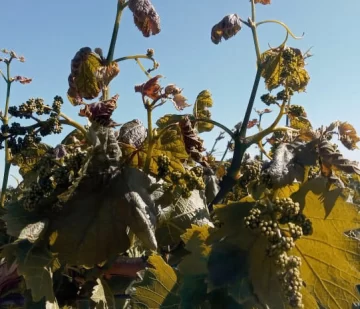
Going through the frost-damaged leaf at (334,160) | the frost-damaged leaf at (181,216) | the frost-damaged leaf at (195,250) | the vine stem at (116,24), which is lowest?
the frost-damaged leaf at (195,250)

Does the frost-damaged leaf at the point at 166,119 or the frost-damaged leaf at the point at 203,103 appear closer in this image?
the frost-damaged leaf at the point at 166,119

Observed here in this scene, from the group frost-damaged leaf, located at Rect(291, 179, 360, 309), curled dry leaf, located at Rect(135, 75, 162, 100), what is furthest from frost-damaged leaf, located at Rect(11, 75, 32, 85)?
frost-damaged leaf, located at Rect(291, 179, 360, 309)

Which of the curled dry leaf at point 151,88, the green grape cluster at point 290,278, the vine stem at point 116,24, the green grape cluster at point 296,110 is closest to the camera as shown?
the green grape cluster at point 290,278

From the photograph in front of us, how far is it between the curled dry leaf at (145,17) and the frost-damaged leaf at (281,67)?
383 millimetres

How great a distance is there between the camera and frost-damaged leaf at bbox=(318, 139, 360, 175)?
1413 millimetres

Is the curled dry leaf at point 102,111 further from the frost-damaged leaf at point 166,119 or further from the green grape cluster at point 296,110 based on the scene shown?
the green grape cluster at point 296,110

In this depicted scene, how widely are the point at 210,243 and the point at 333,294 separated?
0.36m

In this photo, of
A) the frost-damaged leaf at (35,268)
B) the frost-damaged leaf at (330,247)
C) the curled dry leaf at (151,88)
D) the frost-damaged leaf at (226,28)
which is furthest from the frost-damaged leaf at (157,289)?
the frost-damaged leaf at (226,28)

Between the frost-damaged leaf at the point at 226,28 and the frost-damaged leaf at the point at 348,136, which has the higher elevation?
the frost-damaged leaf at the point at 226,28

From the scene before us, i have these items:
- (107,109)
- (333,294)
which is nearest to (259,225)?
(333,294)

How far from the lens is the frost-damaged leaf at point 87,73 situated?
5.14 ft

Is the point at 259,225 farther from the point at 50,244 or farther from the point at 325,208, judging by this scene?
the point at 50,244

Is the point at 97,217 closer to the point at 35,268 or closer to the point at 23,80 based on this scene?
the point at 35,268

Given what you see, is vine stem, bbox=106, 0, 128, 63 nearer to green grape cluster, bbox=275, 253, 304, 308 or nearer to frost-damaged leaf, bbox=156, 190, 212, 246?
frost-damaged leaf, bbox=156, 190, 212, 246
